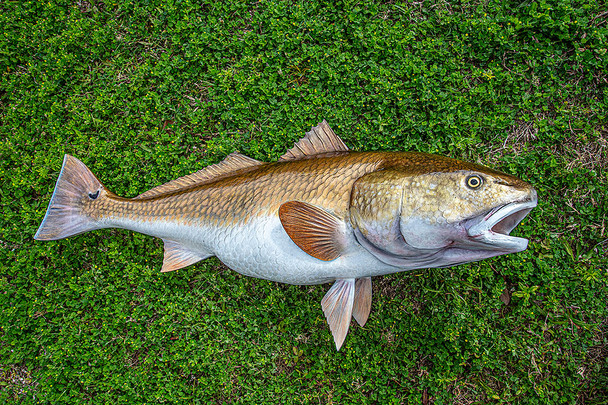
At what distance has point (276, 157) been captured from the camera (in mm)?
3318

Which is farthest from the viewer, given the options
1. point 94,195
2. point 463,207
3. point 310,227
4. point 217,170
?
point 94,195

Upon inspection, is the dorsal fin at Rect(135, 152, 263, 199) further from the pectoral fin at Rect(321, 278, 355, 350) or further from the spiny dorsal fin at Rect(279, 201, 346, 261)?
the pectoral fin at Rect(321, 278, 355, 350)

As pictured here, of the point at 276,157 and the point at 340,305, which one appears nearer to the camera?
the point at 340,305

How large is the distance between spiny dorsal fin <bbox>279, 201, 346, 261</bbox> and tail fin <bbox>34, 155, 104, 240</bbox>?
1630 mm

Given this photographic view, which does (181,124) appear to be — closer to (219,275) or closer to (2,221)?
(219,275)

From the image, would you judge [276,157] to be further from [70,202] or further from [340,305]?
[70,202]

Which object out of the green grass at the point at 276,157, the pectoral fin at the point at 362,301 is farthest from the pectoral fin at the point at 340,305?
the green grass at the point at 276,157

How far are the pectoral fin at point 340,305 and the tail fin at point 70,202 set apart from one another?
192cm

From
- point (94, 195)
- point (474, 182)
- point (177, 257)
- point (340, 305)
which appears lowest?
point (340, 305)

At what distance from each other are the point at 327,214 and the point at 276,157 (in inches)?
44.1

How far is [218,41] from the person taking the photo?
3443mm

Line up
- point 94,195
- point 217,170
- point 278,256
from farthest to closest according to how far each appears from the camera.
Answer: point 94,195
point 217,170
point 278,256

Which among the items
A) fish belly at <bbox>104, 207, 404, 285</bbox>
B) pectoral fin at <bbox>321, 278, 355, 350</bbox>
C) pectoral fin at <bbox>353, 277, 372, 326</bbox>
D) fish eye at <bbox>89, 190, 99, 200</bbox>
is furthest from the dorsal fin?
pectoral fin at <bbox>353, 277, 372, 326</bbox>

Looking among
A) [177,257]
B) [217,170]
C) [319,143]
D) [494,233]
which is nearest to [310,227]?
[319,143]
